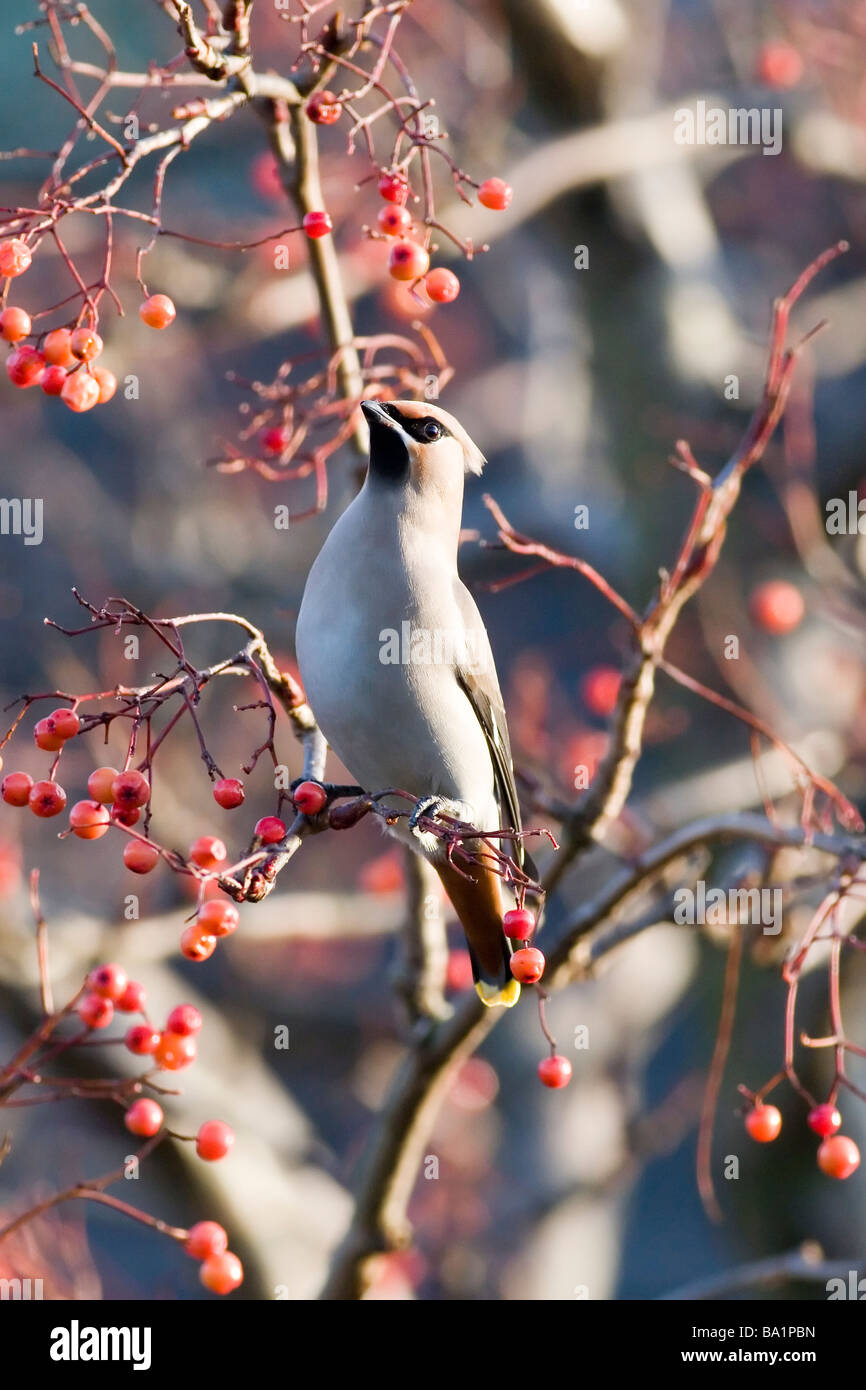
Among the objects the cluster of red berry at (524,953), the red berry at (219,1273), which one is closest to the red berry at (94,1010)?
the red berry at (219,1273)

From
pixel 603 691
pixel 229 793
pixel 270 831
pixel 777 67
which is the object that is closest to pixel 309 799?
pixel 270 831

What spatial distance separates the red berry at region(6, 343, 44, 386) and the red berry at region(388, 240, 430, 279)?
2.42 ft

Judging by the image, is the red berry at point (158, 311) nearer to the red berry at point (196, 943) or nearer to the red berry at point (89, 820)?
the red berry at point (89, 820)

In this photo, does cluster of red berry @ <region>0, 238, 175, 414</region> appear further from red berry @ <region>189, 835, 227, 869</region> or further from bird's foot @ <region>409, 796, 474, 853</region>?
bird's foot @ <region>409, 796, 474, 853</region>

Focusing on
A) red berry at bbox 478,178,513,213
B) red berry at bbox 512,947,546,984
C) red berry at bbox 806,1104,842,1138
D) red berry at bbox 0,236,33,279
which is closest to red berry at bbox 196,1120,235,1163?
red berry at bbox 512,947,546,984

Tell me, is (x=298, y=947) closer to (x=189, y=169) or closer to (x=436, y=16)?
(x=189, y=169)

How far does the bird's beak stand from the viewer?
328 centimetres

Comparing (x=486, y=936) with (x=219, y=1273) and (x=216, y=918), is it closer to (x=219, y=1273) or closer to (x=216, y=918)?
(x=219, y=1273)

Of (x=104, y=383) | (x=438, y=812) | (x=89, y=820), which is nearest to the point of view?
(x=89, y=820)

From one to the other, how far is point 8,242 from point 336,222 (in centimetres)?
466

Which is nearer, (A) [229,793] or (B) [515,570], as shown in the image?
(A) [229,793]

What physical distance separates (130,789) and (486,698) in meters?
1.47

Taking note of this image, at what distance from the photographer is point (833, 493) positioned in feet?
17.7

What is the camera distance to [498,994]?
→ 349cm
